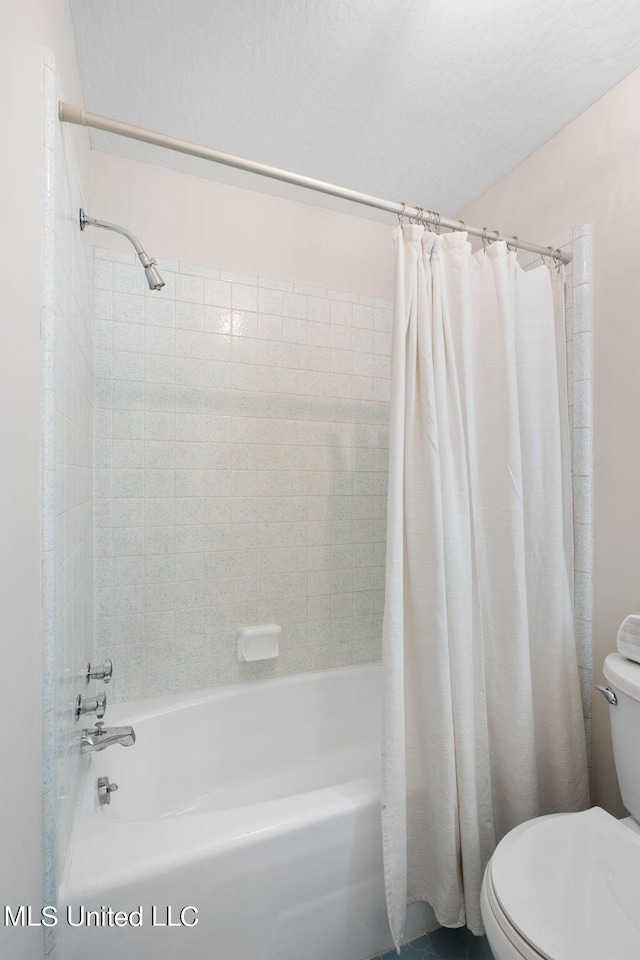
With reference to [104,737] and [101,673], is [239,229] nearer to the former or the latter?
[101,673]

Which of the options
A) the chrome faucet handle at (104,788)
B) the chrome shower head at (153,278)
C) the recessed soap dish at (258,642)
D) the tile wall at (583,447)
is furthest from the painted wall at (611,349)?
the chrome faucet handle at (104,788)

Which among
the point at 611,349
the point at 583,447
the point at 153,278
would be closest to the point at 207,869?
the point at 153,278

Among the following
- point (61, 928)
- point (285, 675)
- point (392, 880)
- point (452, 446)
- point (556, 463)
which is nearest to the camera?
point (61, 928)

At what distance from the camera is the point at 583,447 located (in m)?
1.60

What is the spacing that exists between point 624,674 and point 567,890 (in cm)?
51

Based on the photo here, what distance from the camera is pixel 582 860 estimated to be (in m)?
1.04

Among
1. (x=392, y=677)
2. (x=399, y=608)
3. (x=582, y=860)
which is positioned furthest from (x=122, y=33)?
(x=582, y=860)

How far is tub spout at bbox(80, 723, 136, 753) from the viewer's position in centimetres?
130

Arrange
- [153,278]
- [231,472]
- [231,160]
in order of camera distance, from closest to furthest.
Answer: [231,160] → [153,278] → [231,472]

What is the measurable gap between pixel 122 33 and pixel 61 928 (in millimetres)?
2181

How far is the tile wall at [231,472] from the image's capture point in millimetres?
1805

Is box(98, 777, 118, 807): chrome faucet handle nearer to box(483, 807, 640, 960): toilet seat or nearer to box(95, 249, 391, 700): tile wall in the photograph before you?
box(95, 249, 391, 700): tile wall

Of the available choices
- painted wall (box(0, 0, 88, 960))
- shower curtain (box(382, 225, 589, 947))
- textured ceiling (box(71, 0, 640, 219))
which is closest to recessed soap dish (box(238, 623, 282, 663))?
shower curtain (box(382, 225, 589, 947))

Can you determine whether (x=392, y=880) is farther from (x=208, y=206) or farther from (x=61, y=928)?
(x=208, y=206)
